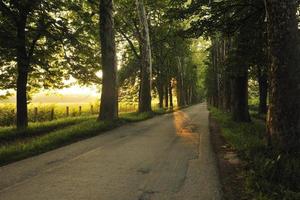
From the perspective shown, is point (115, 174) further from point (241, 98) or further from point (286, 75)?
point (241, 98)

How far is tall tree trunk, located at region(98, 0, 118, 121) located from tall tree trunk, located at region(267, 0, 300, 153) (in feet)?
37.4

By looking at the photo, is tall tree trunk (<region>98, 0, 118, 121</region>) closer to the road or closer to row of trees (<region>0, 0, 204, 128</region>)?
row of trees (<region>0, 0, 204, 128</region>)

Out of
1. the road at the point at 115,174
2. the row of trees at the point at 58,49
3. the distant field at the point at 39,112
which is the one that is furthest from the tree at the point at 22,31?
the distant field at the point at 39,112

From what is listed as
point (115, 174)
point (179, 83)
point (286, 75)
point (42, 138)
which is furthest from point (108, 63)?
point (179, 83)

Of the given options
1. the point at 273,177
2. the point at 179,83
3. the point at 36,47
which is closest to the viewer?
the point at 273,177

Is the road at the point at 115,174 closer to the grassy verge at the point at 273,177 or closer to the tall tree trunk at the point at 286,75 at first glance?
the grassy verge at the point at 273,177

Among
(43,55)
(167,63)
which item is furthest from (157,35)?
(43,55)

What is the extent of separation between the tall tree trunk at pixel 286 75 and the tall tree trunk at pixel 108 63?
11.4 metres

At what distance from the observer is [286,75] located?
755 centimetres

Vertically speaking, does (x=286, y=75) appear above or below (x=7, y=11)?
below

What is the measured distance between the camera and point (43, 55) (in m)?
19.9

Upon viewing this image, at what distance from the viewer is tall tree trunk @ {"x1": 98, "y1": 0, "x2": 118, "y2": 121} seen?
18.0 meters

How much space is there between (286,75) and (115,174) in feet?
14.3

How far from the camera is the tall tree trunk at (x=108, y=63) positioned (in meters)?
18.0
